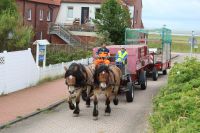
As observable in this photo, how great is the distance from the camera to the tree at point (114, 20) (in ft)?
157

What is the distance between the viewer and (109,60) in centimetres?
2220

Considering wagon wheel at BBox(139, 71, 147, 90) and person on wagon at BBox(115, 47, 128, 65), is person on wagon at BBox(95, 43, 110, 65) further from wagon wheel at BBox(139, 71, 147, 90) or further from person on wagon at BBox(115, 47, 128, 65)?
wagon wheel at BBox(139, 71, 147, 90)

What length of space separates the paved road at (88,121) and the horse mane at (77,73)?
4.00 feet

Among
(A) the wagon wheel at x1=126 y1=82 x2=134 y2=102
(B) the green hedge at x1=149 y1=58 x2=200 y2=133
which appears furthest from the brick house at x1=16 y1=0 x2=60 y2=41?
(B) the green hedge at x1=149 y1=58 x2=200 y2=133

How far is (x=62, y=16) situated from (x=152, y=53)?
102 feet

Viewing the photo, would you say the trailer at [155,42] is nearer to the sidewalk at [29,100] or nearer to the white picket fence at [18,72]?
the white picket fence at [18,72]

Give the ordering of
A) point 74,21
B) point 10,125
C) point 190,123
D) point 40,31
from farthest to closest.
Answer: point 74,21
point 40,31
point 10,125
point 190,123

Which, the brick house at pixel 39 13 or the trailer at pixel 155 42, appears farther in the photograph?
the brick house at pixel 39 13

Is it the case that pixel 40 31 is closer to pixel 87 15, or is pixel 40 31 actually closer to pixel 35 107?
pixel 87 15

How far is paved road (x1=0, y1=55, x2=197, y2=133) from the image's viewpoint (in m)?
15.7

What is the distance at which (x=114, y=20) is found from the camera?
4797 centimetres

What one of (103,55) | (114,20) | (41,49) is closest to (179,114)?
(103,55)

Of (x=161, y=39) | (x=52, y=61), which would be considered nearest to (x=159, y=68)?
(x=161, y=39)

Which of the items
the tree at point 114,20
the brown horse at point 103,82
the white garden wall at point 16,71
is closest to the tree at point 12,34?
the white garden wall at point 16,71
